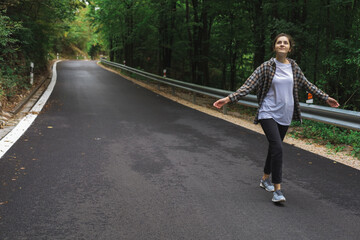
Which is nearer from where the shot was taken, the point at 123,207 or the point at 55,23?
the point at 123,207

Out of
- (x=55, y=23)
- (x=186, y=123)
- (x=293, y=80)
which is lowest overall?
(x=186, y=123)

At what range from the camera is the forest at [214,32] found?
10344 millimetres

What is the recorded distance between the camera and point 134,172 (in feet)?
15.7

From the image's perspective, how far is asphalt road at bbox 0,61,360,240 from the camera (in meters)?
3.15

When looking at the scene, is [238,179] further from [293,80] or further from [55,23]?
[55,23]

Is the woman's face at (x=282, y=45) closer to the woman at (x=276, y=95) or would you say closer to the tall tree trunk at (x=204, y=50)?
the woman at (x=276, y=95)

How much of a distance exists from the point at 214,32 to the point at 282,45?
1835 cm

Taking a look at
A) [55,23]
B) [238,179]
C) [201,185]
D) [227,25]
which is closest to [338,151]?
[238,179]

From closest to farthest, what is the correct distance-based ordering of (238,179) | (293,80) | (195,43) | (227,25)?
(293,80) → (238,179) → (227,25) → (195,43)

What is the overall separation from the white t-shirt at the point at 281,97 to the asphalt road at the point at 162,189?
1007 mm

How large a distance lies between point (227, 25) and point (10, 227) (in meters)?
18.0

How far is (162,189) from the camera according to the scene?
4145mm

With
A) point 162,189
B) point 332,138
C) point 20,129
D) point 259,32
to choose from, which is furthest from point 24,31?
point 332,138

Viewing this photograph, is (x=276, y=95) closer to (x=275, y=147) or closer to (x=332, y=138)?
(x=275, y=147)
